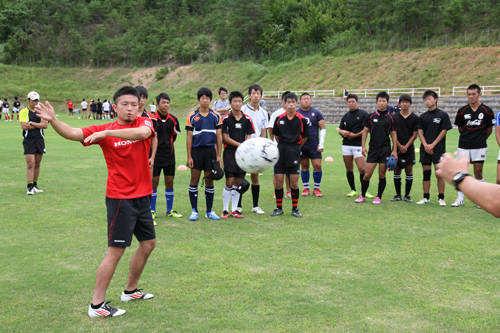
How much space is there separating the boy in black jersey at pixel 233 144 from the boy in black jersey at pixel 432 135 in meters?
3.60

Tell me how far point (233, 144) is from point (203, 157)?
58 centimetres

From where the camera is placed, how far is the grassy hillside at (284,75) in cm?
4534

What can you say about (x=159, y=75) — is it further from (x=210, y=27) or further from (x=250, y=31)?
(x=210, y=27)

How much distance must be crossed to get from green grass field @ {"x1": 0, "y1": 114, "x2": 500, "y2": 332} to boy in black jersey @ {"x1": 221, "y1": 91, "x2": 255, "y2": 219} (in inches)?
16.4

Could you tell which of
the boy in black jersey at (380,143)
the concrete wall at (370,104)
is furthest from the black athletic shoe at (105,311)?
the concrete wall at (370,104)

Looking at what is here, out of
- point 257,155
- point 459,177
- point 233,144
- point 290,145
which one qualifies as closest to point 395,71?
point 290,145

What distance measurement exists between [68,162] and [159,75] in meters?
57.4

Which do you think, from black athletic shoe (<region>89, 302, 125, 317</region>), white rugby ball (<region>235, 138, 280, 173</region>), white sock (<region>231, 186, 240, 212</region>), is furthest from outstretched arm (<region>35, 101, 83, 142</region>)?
white sock (<region>231, 186, 240, 212</region>)

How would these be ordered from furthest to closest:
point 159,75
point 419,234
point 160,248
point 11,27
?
point 11,27
point 159,75
point 419,234
point 160,248

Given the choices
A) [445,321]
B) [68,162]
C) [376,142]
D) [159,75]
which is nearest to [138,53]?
[159,75]

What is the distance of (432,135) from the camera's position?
30.0 ft

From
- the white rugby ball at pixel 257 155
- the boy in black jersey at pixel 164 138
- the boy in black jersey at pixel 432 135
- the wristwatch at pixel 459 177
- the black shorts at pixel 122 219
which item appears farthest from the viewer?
the boy in black jersey at pixel 432 135

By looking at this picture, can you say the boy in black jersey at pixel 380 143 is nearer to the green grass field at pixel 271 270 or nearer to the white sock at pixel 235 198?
the green grass field at pixel 271 270

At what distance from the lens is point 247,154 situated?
693 centimetres
